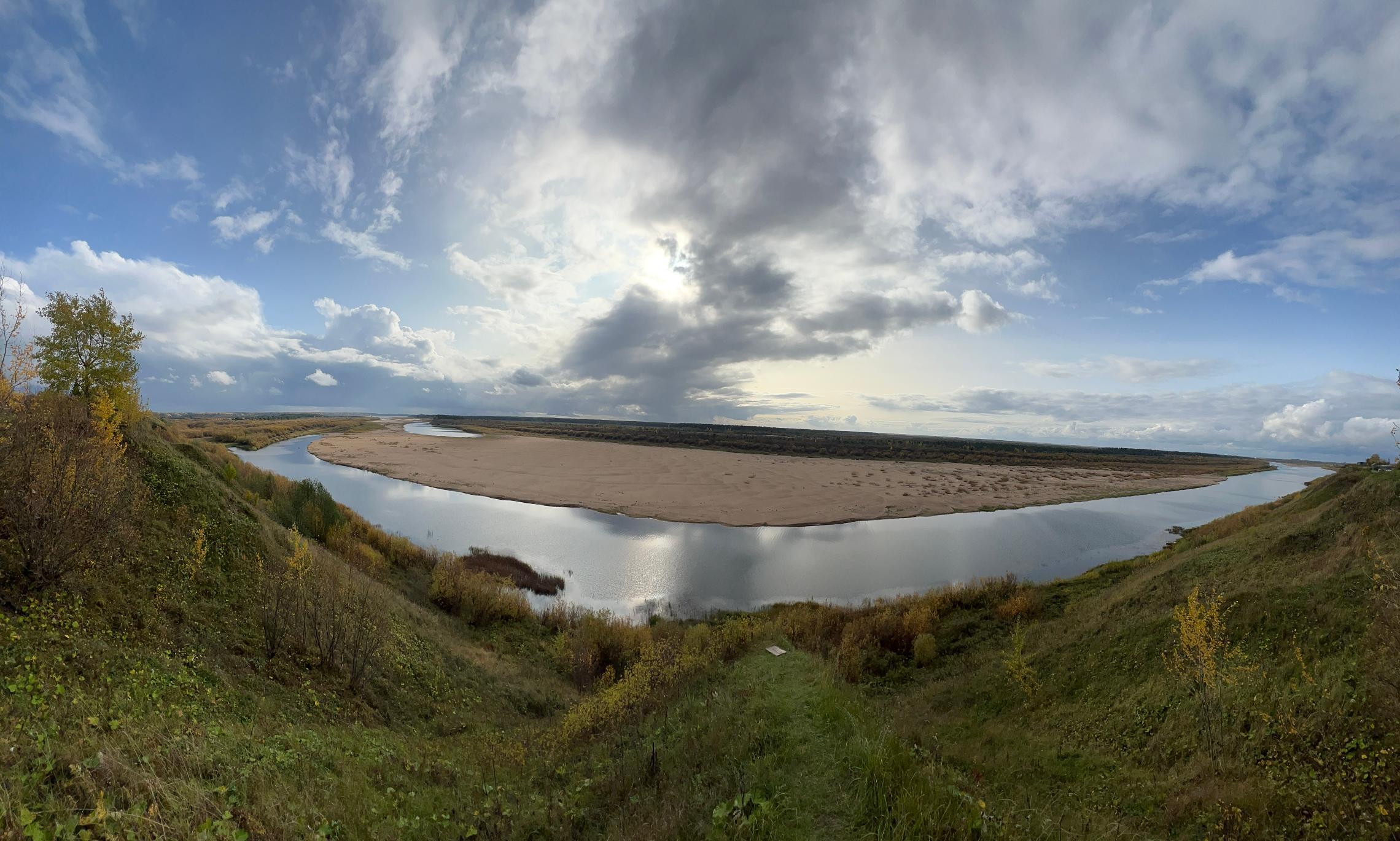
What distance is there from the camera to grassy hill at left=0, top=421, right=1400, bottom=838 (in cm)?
584

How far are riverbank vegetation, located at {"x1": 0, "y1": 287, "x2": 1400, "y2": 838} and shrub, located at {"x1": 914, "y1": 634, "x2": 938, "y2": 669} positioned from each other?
0.09m

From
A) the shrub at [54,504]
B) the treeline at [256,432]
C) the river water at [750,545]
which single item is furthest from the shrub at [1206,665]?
the treeline at [256,432]

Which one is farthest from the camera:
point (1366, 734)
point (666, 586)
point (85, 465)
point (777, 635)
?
point (666, 586)

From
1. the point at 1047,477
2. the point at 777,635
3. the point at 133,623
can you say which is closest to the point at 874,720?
the point at 777,635

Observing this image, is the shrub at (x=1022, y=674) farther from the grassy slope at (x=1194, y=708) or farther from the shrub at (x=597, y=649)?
the shrub at (x=597, y=649)

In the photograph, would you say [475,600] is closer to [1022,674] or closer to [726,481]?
[1022,674]

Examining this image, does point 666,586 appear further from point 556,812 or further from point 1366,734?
point 1366,734

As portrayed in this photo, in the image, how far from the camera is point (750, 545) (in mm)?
38000

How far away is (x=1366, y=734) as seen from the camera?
7336mm

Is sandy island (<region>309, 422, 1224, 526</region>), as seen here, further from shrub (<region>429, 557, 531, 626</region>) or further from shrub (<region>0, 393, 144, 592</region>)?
shrub (<region>0, 393, 144, 592</region>)

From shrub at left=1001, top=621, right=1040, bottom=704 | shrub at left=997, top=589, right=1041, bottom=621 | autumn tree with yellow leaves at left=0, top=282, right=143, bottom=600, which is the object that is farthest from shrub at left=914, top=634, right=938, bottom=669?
autumn tree with yellow leaves at left=0, top=282, right=143, bottom=600

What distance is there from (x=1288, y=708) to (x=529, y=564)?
3114 cm

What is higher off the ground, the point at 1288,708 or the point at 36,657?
the point at 36,657

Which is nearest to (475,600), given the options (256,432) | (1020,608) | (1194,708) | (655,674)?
(655,674)
